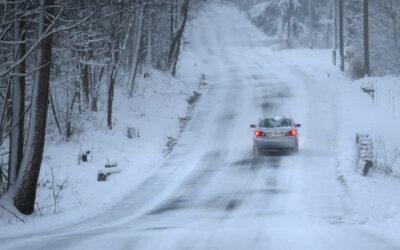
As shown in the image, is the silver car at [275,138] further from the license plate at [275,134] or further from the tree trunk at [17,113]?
the tree trunk at [17,113]

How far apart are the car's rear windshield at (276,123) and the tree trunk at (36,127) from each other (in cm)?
1206

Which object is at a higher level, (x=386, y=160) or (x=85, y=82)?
(x=85, y=82)

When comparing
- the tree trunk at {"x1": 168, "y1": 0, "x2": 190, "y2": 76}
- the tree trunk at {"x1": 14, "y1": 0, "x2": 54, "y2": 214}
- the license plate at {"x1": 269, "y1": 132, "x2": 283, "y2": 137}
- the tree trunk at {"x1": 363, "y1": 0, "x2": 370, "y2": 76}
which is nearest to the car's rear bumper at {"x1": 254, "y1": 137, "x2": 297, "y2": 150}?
the license plate at {"x1": 269, "y1": 132, "x2": 283, "y2": 137}

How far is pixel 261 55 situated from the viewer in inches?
2837

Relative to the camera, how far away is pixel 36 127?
47.7ft

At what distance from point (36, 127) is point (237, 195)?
18.7 feet

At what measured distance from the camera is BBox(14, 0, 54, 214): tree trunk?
14477 millimetres

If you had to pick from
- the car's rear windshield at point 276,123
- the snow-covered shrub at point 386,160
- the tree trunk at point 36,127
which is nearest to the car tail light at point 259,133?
the car's rear windshield at point 276,123

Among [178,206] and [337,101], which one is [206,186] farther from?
[337,101]

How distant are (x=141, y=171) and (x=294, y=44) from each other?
6636cm

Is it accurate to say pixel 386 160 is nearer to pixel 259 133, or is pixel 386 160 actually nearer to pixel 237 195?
pixel 259 133

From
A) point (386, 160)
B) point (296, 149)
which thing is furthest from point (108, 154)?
point (386, 160)

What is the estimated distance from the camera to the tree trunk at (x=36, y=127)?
47.5ft

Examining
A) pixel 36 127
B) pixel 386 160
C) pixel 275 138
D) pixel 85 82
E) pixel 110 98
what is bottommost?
pixel 386 160
